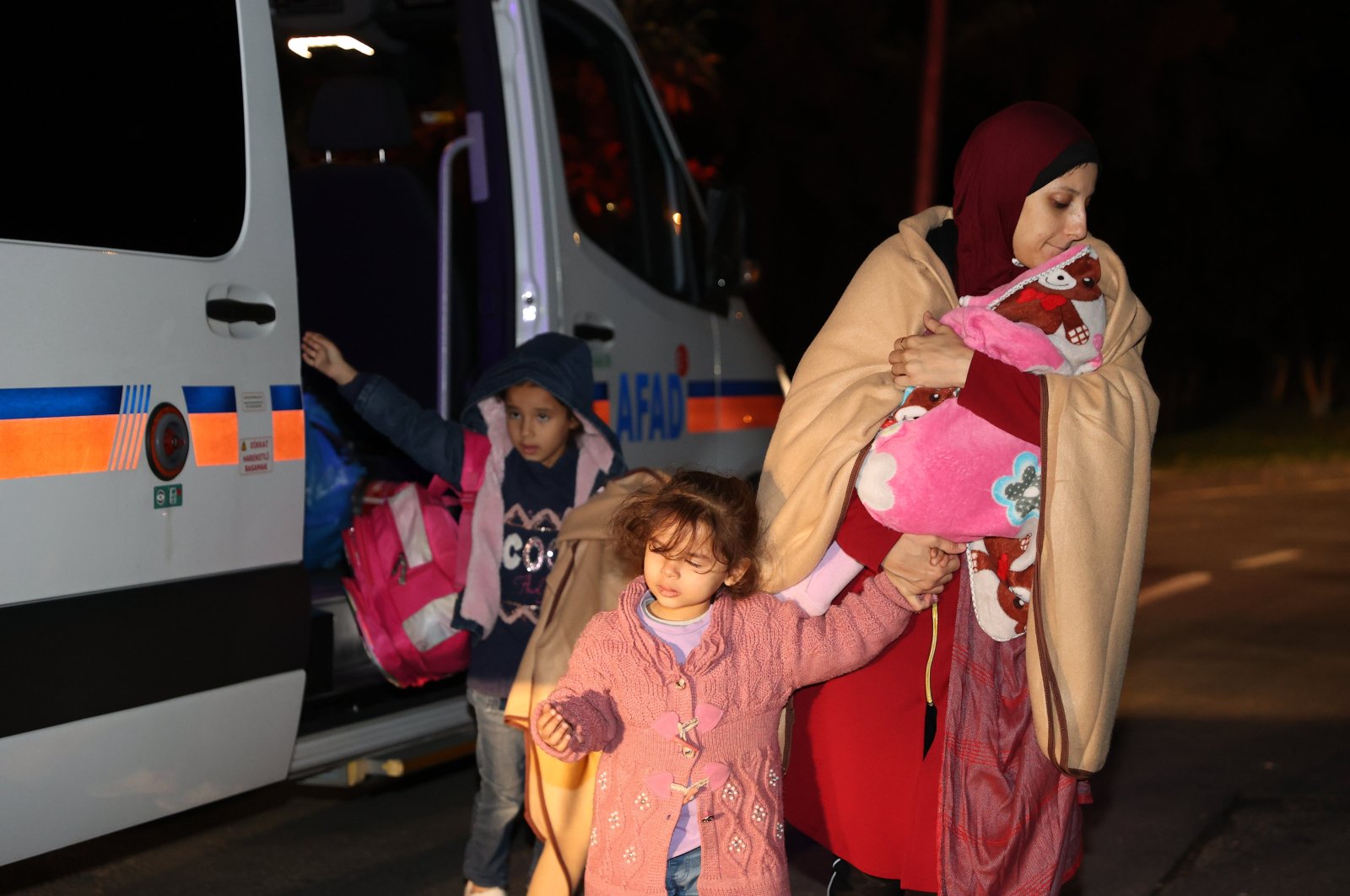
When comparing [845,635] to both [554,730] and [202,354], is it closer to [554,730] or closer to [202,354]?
[554,730]

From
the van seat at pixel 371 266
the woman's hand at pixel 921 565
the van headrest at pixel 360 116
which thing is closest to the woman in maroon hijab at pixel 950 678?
the woman's hand at pixel 921 565

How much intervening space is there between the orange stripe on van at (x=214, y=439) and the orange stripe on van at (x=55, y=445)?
0.26 metres

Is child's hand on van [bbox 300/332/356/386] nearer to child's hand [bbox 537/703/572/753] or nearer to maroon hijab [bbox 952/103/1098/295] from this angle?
child's hand [bbox 537/703/572/753]

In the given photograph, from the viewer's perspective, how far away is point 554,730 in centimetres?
278

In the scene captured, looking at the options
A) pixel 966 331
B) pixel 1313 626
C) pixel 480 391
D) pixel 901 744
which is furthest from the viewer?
pixel 1313 626

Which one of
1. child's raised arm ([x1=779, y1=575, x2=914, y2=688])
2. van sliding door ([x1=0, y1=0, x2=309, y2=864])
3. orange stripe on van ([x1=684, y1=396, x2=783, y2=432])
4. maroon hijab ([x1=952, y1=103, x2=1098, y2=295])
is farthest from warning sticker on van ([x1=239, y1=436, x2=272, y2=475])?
orange stripe on van ([x1=684, y1=396, x2=783, y2=432])

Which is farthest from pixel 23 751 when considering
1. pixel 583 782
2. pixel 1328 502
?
pixel 1328 502

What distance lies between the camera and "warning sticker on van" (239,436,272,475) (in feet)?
12.6

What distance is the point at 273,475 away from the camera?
12.9 feet

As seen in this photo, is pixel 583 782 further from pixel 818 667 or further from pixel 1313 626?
pixel 1313 626

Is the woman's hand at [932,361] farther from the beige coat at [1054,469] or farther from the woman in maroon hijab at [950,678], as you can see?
the beige coat at [1054,469]

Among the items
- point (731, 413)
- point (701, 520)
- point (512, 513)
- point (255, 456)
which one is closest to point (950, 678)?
point (701, 520)

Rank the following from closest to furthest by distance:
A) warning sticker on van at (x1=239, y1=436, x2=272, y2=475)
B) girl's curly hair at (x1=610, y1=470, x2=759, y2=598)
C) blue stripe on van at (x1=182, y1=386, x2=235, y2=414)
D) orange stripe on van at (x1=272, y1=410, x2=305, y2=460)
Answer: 1. girl's curly hair at (x1=610, y1=470, x2=759, y2=598)
2. blue stripe on van at (x1=182, y1=386, x2=235, y2=414)
3. warning sticker on van at (x1=239, y1=436, x2=272, y2=475)
4. orange stripe on van at (x1=272, y1=410, x2=305, y2=460)

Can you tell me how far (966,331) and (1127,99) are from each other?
1840 centimetres
